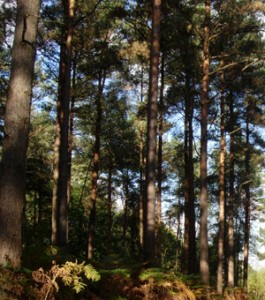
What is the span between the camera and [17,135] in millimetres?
5238

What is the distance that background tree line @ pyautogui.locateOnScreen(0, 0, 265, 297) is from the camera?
5570mm

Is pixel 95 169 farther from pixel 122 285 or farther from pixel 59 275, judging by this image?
pixel 59 275

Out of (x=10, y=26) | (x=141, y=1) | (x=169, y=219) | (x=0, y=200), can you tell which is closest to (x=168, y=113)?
(x=141, y=1)

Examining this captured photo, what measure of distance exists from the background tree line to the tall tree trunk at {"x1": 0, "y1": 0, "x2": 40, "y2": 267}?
13 millimetres

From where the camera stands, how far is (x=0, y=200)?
5031mm

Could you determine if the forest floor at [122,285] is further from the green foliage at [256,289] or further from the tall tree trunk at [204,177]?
the green foliage at [256,289]

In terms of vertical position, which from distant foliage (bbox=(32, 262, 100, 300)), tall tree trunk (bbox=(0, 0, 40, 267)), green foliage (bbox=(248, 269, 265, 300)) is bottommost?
green foliage (bbox=(248, 269, 265, 300))

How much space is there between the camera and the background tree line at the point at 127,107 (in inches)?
219

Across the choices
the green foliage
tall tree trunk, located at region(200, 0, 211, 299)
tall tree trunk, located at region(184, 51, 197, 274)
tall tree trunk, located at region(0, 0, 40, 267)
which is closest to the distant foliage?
tall tree trunk, located at region(0, 0, 40, 267)

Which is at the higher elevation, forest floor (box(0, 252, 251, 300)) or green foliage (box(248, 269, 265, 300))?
forest floor (box(0, 252, 251, 300))

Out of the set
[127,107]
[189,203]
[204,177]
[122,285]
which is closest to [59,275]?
[122,285]

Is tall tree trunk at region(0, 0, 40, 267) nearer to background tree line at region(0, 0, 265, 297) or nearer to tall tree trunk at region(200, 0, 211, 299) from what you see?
background tree line at region(0, 0, 265, 297)

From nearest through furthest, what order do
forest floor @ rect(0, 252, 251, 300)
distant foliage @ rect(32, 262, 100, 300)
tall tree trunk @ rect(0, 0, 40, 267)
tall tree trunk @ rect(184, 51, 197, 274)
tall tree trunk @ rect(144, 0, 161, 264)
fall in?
1. distant foliage @ rect(32, 262, 100, 300)
2. forest floor @ rect(0, 252, 251, 300)
3. tall tree trunk @ rect(0, 0, 40, 267)
4. tall tree trunk @ rect(144, 0, 161, 264)
5. tall tree trunk @ rect(184, 51, 197, 274)

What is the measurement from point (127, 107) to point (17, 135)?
20.6 metres
